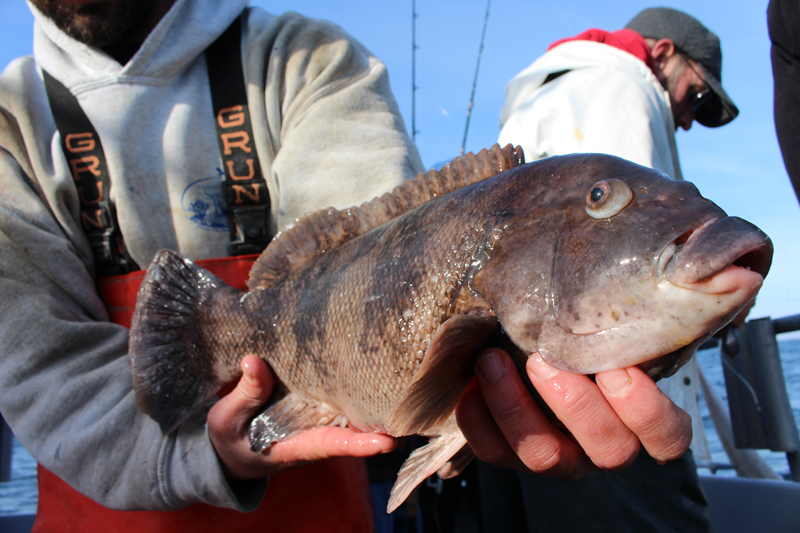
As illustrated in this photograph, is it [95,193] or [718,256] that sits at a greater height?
[718,256]

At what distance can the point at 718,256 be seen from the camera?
0.93m

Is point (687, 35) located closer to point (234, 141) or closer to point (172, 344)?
point (234, 141)

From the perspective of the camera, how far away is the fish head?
Answer: 0.97 meters

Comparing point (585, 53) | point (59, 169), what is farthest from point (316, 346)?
point (585, 53)

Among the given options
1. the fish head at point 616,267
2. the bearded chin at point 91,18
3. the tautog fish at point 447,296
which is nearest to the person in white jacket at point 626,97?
the tautog fish at point 447,296

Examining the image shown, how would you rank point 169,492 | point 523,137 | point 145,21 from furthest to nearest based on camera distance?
1. point 523,137
2. point 145,21
3. point 169,492

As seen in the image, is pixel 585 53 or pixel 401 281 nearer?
pixel 401 281

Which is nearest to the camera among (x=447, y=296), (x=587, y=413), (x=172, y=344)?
(x=587, y=413)

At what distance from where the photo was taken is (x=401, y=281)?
1421 millimetres

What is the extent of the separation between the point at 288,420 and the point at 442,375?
828mm

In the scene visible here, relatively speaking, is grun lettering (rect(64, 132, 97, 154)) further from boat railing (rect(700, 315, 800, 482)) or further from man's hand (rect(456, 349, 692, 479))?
boat railing (rect(700, 315, 800, 482))

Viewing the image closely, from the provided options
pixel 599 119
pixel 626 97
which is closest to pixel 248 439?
pixel 599 119

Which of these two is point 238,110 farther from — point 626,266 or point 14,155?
point 626,266

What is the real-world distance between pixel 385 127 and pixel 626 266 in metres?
1.66
